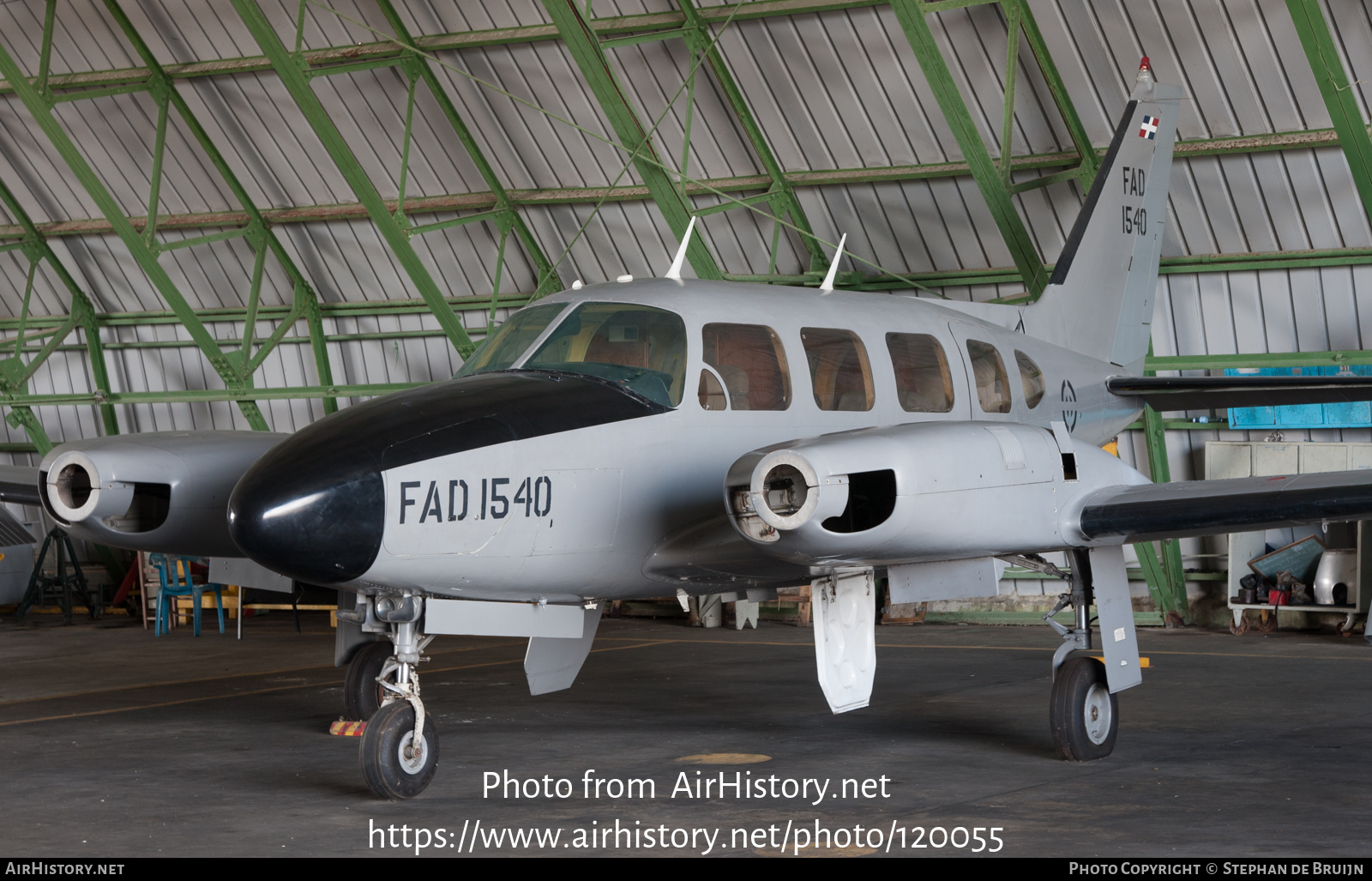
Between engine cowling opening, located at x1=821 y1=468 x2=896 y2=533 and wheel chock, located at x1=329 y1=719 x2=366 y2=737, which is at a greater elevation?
engine cowling opening, located at x1=821 y1=468 x2=896 y2=533

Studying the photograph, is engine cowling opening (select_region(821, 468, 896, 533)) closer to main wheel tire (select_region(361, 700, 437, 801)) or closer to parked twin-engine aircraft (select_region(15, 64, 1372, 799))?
parked twin-engine aircraft (select_region(15, 64, 1372, 799))

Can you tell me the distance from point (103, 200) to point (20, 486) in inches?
428

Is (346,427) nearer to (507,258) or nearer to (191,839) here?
(191,839)

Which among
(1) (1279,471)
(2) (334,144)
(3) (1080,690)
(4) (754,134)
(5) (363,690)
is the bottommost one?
Result: (3) (1080,690)

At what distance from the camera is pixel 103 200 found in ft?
61.5

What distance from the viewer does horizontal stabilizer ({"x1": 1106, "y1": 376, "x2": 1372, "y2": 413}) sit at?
952 centimetres

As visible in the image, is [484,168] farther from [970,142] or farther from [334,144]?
[970,142]

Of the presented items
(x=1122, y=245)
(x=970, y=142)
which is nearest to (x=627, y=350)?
(x=1122, y=245)

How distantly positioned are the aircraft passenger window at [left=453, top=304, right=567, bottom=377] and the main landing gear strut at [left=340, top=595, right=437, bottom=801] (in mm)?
1593

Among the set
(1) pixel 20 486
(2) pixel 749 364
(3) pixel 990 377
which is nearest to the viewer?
(2) pixel 749 364

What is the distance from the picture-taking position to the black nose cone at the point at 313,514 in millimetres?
6324

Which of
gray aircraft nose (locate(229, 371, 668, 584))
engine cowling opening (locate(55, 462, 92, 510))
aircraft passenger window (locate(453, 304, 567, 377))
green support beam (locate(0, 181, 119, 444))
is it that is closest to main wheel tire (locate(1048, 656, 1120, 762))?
gray aircraft nose (locate(229, 371, 668, 584))

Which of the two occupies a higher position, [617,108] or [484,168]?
[484,168]

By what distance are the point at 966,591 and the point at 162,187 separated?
55.6 ft
